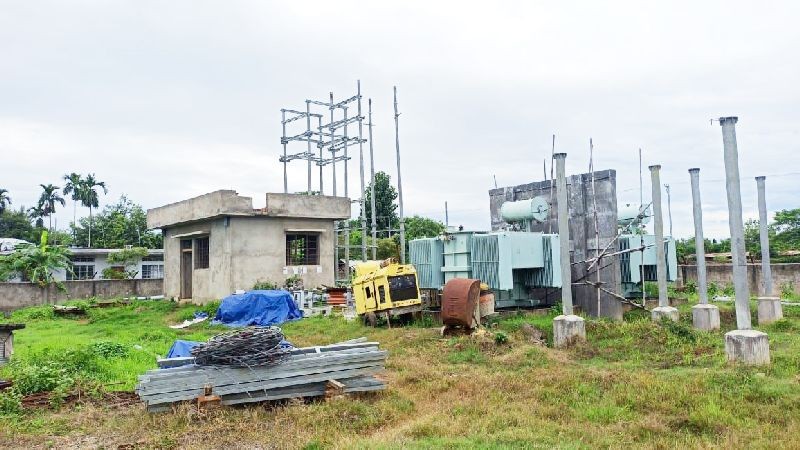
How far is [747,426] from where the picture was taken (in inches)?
238

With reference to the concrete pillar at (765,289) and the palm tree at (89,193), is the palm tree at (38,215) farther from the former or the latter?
the concrete pillar at (765,289)

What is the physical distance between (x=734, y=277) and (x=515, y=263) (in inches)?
225

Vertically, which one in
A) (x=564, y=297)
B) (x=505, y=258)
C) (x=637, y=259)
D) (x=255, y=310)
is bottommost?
(x=255, y=310)

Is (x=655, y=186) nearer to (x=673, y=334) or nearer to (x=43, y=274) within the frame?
(x=673, y=334)

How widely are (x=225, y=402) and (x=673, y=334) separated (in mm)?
8325

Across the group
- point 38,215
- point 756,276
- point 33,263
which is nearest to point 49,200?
point 38,215

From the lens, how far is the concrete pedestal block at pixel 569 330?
11.0m

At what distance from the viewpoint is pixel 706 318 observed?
41.2 feet

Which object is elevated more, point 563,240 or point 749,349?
point 563,240

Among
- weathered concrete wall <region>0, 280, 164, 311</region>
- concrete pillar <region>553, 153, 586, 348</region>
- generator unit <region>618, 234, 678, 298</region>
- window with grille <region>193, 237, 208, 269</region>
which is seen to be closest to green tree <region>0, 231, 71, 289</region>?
weathered concrete wall <region>0, 280, 164, 311</region>

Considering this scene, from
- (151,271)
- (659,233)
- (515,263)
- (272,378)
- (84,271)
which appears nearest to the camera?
(272,378)

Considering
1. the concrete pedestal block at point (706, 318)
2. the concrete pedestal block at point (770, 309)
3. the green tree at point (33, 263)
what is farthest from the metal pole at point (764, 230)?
the green tree at point (33, 263)

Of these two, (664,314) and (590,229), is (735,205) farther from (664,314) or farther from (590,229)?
(590,229)

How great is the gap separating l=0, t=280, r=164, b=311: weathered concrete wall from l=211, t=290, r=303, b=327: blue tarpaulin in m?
11.8
